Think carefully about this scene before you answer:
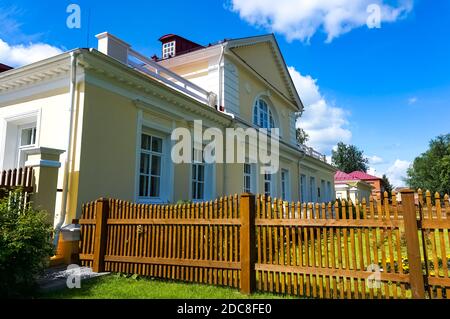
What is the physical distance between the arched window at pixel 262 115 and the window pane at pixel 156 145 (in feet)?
23.1

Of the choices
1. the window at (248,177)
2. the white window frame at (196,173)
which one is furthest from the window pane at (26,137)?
the window at (248,177)

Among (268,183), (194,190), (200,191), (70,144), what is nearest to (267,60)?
(268,183)

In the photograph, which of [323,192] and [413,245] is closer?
[413,245]

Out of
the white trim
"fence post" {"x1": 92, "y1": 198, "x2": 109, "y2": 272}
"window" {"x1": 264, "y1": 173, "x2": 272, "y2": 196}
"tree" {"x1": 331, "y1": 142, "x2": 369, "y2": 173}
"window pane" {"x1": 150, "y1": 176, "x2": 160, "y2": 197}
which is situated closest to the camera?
the white trim

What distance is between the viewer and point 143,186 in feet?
26.9

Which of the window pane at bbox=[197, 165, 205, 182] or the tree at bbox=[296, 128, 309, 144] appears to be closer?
the window pane at bbox=[197, 165, 205, 182]

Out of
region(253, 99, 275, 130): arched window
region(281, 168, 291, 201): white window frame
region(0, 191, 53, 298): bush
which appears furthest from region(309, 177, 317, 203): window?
region(0, 191, 53, 298): bush

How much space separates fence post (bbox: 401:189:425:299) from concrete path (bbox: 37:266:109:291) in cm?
482

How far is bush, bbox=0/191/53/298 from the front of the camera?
13.6ft

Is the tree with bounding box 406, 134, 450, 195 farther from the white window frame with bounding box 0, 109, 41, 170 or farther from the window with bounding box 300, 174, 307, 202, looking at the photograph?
the white window frame with bounding box 0, 109, 41, 170

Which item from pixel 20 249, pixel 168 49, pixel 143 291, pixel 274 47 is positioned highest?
pixel 274 47

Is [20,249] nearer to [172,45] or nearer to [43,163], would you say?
[43,163]

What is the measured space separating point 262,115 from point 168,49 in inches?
222
